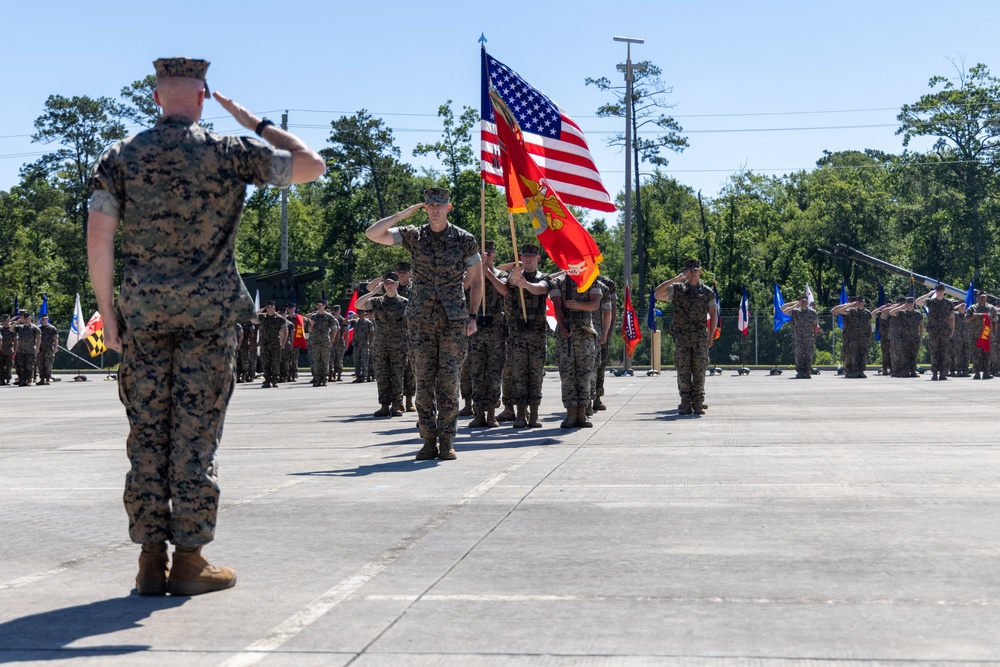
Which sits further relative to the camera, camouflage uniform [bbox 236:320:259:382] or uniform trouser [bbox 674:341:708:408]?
camouflage uniform [bbox 236:320:259:382]

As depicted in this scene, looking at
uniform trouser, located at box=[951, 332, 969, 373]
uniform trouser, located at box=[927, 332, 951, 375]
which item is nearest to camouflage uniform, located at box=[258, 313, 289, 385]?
uniform trouser, located at box=[927, 332, 951, 375]

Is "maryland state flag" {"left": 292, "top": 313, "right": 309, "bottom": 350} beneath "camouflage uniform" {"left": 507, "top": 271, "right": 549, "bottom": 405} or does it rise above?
above

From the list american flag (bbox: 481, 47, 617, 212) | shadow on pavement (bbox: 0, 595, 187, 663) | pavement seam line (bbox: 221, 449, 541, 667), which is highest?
american flag (bbox: 481, 47, 617, 212)

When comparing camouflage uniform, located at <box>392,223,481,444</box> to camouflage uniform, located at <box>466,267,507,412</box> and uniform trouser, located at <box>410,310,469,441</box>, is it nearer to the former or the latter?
uniform trouser, located at <box>410,310,469,441</box>

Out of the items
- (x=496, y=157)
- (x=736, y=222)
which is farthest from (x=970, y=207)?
(x=496, y=157)

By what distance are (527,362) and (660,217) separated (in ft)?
230

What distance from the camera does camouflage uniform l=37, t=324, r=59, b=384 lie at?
38.3 metres

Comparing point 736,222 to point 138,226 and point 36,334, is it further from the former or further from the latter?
point 138,226

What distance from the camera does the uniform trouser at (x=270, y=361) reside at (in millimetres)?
32438

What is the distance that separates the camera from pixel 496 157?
15055mm

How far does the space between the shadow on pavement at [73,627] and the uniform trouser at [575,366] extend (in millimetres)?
9586

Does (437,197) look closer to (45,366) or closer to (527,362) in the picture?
(527,362)

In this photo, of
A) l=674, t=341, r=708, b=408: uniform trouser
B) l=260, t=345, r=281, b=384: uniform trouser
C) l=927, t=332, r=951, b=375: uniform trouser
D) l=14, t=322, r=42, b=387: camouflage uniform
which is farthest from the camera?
l=14, t=322, r=42, b=387: camouflage uniform

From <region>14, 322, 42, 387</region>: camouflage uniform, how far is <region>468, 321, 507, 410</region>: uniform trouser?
24518 mm
